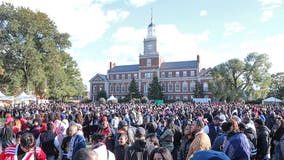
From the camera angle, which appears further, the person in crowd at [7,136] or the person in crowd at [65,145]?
the person in crowd at [7,136]

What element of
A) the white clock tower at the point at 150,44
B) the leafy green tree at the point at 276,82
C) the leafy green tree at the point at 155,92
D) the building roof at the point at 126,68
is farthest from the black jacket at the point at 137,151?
the building roof at the point at 126,68

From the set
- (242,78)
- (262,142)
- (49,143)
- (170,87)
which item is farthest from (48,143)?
(170,87)

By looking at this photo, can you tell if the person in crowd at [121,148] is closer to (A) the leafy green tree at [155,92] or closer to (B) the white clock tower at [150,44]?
(A) the leafy green tree at [155,92]

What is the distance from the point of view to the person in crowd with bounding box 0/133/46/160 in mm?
4164

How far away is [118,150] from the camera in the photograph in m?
5.07

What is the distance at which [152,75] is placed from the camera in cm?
7506

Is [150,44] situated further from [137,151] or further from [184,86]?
[137,151]

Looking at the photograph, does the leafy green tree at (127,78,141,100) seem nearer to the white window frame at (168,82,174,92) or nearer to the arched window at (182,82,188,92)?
the white window frame at (168,82,174,92)

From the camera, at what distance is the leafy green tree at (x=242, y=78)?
5212 cm

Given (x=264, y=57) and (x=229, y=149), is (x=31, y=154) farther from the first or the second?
(x=264, y=57)

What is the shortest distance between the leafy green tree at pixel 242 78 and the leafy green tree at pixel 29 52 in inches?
1208

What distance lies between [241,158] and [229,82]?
52.4 m

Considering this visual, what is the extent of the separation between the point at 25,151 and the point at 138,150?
182 cm

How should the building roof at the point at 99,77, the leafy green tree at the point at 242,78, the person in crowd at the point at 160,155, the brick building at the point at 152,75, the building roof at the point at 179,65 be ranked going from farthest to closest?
the building roof at the point at 99,77 → the building roof at the point at 179,65 → the brick building at the point at 152,75 → the leafy green tree at the point at 242,78 → the person in crowd at the point at 160,155
